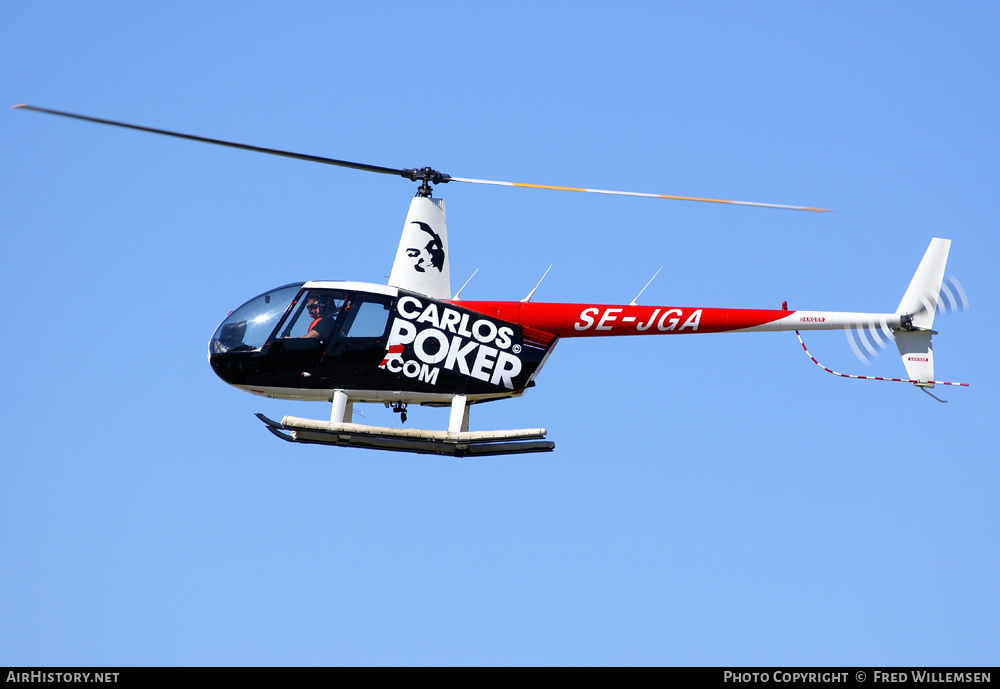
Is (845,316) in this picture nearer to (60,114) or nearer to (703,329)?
(703,329)

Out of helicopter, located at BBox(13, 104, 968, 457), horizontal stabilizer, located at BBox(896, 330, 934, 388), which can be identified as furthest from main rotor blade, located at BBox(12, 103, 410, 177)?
horizontal stabilizer, located at BBox(896, 330, 934, 388)

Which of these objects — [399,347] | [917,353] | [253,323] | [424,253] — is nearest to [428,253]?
[424,253]

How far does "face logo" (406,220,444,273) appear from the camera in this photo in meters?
18.9

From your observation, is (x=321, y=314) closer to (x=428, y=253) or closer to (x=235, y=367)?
(x=235, y=367)

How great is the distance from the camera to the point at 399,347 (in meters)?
18.1

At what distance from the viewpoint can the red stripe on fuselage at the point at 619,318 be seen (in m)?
18.8

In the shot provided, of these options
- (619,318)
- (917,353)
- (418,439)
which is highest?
(917,353)

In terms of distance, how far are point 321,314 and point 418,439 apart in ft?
7.75

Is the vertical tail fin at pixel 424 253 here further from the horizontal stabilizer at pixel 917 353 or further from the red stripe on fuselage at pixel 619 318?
the horizontal stabilizer at pixel 917 353

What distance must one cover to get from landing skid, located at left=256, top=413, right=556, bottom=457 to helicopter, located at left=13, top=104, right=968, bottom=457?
0.05 ft

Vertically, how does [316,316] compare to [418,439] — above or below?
above

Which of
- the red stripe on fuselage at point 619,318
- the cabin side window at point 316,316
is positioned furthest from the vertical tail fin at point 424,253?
the cabin side window at point 316,316

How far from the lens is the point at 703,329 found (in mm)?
19453
